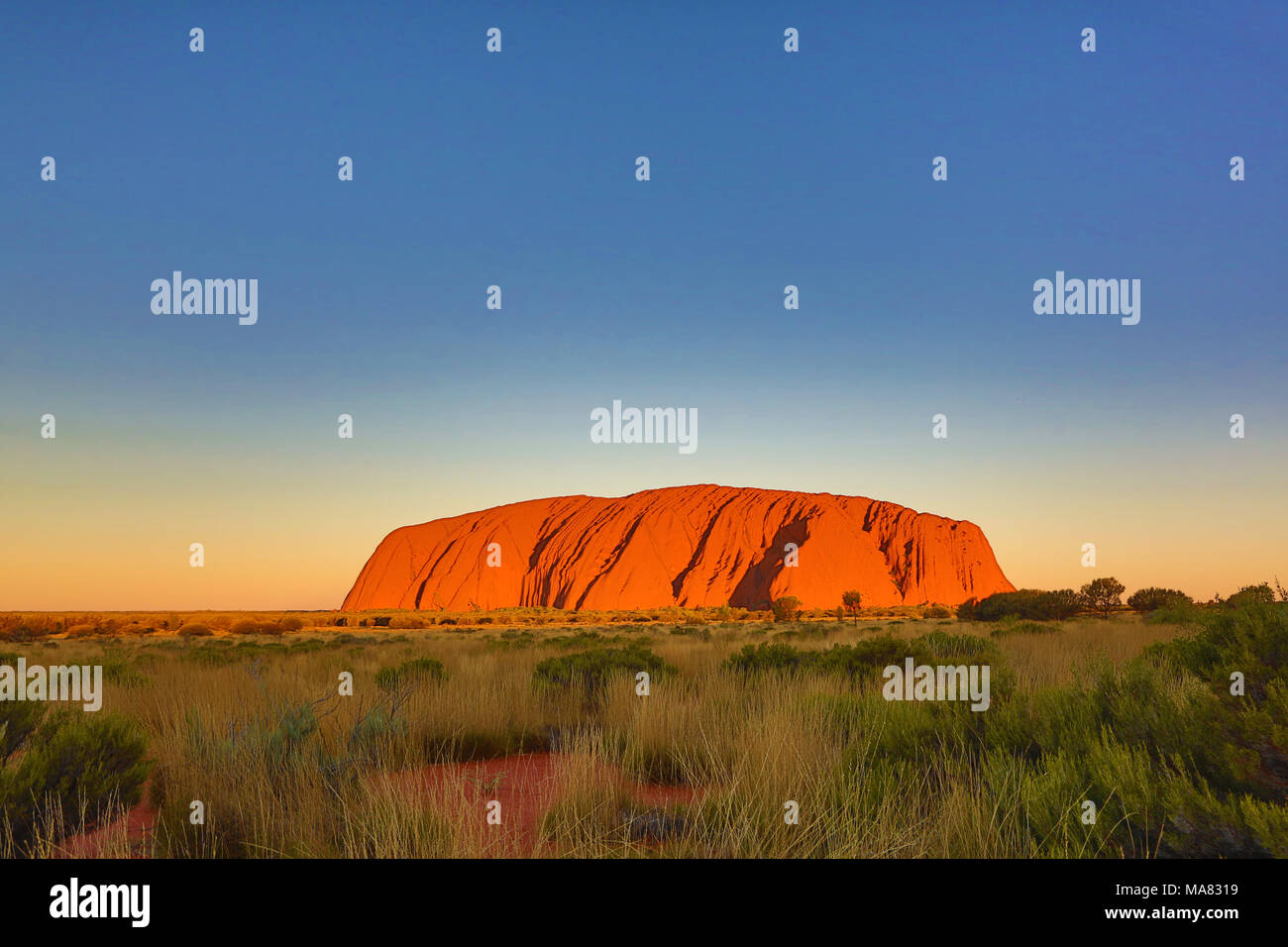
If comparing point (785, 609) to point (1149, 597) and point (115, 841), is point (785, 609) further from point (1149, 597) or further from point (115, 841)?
point (115, 841)

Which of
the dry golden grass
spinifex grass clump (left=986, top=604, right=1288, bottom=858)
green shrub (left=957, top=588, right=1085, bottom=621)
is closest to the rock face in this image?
green shrub (left=957, top=588, right=1085, bottom=621)

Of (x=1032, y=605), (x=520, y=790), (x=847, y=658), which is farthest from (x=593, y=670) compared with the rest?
(x=1032, y=605)

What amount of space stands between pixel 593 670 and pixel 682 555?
277 ft

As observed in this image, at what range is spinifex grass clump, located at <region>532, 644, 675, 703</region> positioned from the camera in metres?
10.3

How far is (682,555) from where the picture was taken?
9481 centimetres

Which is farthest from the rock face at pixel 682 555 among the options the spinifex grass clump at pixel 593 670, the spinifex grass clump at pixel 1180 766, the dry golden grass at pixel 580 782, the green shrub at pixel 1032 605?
the spinifex grass clump at pixel 1180 766

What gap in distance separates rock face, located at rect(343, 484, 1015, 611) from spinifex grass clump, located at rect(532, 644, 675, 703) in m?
74.6

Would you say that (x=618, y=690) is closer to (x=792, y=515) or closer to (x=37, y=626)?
(x=37, y=626)

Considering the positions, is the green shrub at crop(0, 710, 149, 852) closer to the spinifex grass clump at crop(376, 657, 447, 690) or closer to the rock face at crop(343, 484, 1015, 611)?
the spinifex grass clump at crop(376, 657, 447, 690)

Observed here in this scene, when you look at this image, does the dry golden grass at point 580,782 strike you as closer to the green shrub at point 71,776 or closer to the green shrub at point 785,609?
the green shrub at point 71,776
